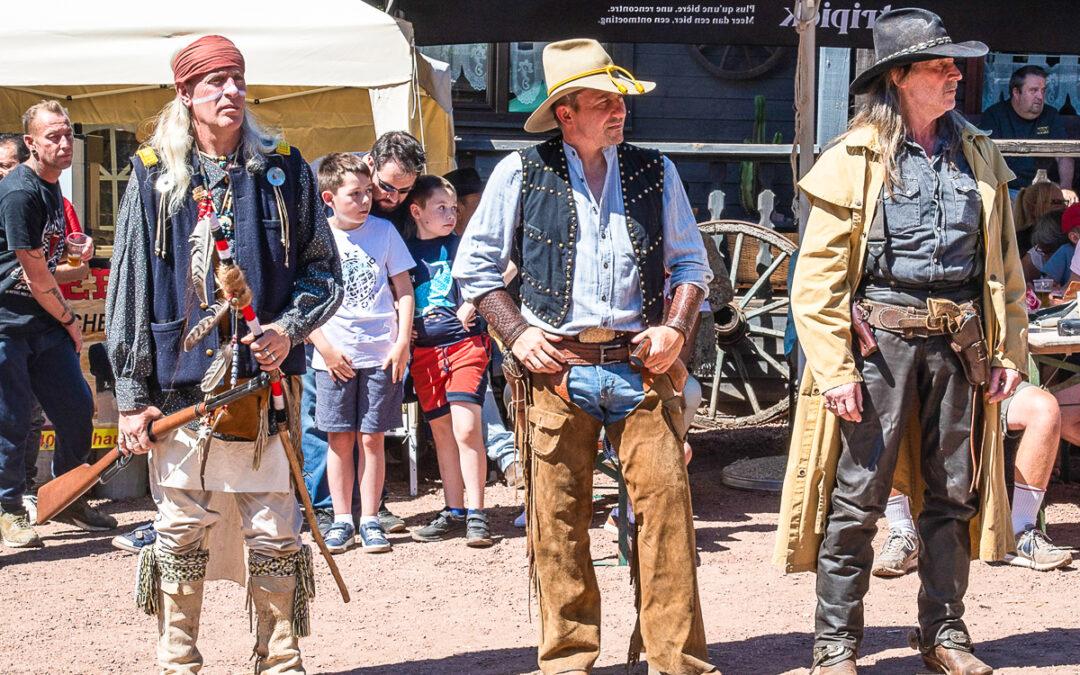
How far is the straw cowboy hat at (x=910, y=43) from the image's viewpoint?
13.0 feet

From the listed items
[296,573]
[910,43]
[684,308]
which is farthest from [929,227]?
[296,573]

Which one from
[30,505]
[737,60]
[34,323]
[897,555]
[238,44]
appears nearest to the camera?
[897,555]

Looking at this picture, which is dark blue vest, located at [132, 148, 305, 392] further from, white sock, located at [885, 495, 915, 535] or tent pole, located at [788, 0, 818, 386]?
white sock, located at [885, 495, 915, 535]

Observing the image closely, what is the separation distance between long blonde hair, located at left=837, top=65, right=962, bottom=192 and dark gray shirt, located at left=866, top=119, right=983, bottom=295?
30mm

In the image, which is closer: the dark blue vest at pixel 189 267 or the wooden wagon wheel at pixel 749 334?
the dark blue vest at pixel 189 267

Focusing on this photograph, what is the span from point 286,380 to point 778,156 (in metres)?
5.48

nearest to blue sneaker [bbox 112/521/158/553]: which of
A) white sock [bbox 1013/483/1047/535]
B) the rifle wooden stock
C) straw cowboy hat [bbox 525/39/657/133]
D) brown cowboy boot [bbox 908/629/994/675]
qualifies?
the rifle wooden stock

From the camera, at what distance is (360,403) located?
20.3 ft

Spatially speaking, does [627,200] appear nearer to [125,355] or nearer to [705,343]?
[125,355]

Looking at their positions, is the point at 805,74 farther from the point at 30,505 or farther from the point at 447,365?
the point at 30,505

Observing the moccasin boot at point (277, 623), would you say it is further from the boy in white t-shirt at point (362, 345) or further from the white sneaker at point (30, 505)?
the white sneaker at point (30, 505)

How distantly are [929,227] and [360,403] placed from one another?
3.02m

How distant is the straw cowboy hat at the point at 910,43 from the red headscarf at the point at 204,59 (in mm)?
1889

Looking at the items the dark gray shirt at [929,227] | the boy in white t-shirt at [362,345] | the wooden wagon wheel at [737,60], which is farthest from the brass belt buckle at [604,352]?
the wooden wagon wheel at [737,60]
